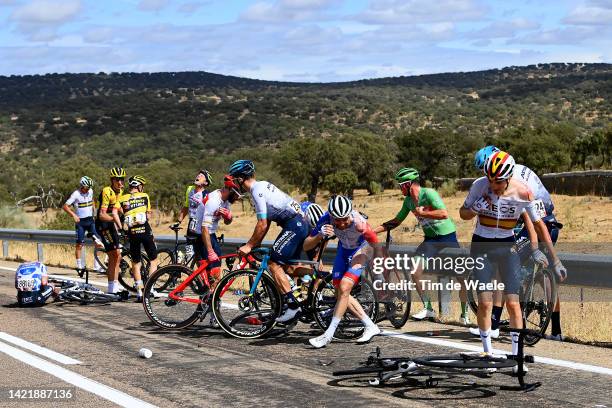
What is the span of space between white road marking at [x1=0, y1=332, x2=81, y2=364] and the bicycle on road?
1777 millimetres

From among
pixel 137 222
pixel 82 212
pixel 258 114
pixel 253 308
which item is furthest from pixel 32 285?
pixel 258 114

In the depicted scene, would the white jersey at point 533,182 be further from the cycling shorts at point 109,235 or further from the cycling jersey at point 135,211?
the cycling shorts at point 109,235

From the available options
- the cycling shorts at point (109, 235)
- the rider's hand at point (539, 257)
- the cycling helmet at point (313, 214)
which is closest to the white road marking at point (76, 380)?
the cycling helmet at point (313, 214)

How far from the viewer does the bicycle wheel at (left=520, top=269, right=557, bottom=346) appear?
31.7 ft

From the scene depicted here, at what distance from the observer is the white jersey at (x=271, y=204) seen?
10258 mm

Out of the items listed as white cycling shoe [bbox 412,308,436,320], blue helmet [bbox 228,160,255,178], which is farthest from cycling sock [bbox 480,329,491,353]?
blue helmet [bbox 228,160,255,178]

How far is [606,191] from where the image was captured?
31953mm

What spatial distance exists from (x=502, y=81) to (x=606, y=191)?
119 m

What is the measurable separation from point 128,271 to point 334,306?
7.16 meters

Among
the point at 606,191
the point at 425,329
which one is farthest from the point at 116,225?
the point at 606,191

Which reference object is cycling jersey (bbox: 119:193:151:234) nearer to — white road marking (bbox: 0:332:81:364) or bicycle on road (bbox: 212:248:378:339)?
white road marking (bbox: 0:332:81:364)

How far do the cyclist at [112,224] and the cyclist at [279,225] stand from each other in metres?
4.23

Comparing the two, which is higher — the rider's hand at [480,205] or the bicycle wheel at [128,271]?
the rider's hand at [480,205]

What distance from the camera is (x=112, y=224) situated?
14.3 meters
